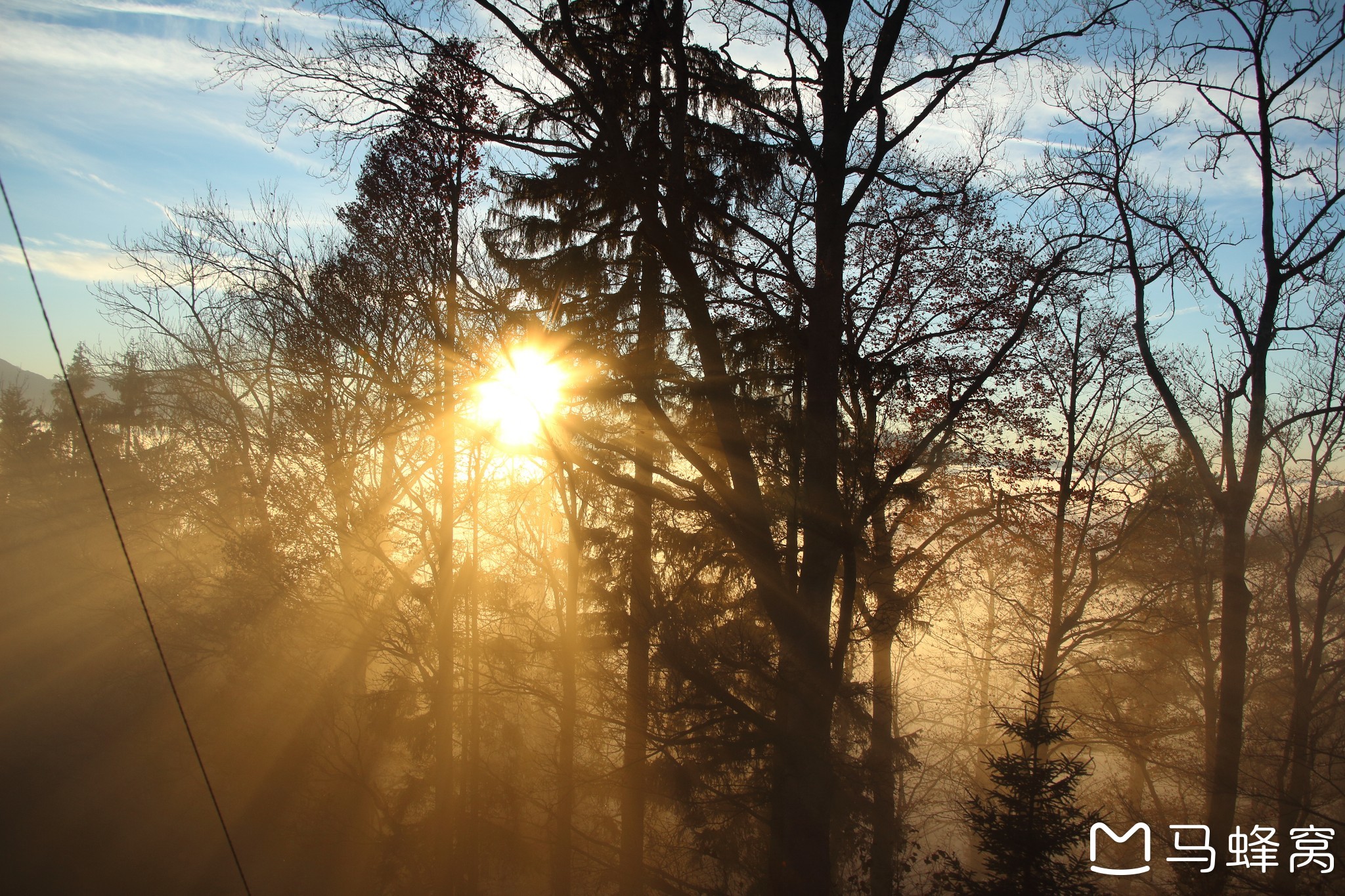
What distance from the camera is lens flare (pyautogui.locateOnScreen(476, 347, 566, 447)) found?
5.75m

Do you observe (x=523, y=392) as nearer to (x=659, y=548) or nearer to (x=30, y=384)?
(x=659, y=548)

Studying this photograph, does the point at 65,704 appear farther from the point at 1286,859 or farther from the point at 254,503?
the point at 1286,859

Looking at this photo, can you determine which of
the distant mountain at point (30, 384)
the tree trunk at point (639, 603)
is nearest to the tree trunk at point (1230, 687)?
the tree trunk at point (639, 603)

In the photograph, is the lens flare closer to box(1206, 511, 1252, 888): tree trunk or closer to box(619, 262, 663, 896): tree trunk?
box(619, 262, 663, 896): tree trunk

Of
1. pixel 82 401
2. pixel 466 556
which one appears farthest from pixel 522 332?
pixel 82 401

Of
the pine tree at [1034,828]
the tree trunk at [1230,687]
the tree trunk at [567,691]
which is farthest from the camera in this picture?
the tree trunk at [567,691]

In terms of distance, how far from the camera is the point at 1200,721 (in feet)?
53.6

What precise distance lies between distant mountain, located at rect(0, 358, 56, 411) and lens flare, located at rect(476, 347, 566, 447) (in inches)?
1057

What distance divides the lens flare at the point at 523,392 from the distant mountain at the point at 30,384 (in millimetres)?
26856

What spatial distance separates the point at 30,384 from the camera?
30359 millimetres

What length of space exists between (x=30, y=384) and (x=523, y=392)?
37081 mm

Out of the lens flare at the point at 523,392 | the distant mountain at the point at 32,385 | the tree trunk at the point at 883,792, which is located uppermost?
the distant mountain at the point at 32,385

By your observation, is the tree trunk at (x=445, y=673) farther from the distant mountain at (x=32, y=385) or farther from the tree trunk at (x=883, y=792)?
the distant mountain at (x=32, y=385)

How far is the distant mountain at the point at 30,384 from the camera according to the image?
27828 mm
